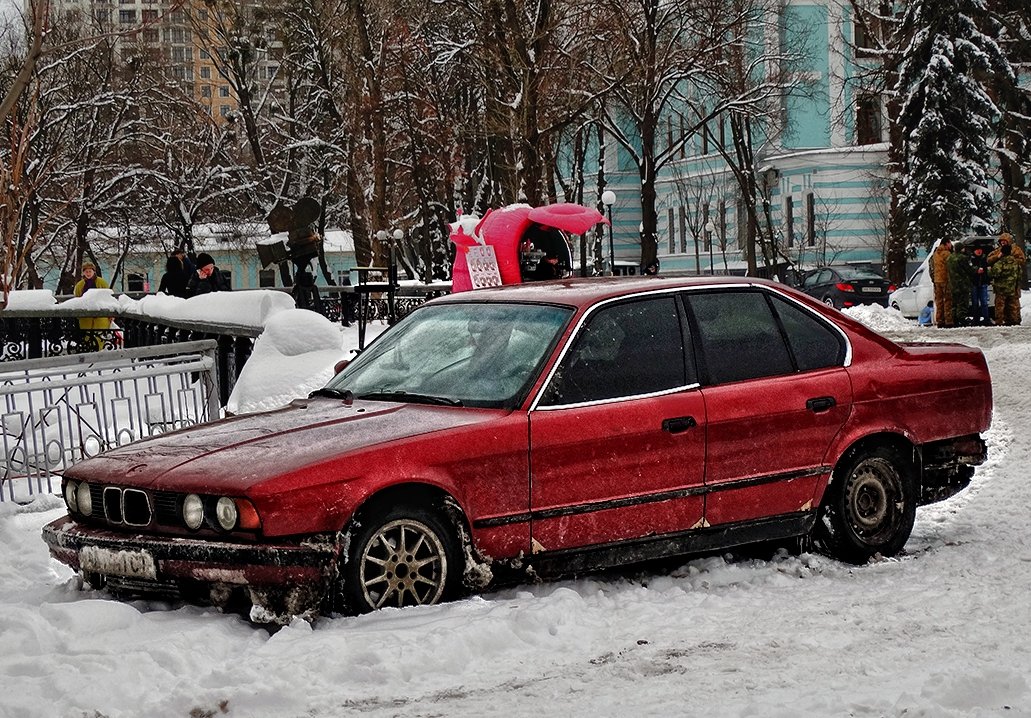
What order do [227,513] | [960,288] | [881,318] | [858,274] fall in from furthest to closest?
Answer: [858,274]
[881,318]
[960,288]
[227,513]

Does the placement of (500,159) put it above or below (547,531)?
above

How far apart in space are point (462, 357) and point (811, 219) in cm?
5426

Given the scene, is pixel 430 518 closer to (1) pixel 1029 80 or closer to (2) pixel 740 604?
(2) pixel 740 604

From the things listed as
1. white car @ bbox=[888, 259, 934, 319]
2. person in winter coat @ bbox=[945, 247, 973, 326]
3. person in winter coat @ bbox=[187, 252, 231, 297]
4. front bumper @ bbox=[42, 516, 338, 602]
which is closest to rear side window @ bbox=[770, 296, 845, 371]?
front bumper @ bbox=[42, 516, 338, 602]

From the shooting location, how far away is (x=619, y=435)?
278 inches

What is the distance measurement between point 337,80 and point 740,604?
44.9 meters

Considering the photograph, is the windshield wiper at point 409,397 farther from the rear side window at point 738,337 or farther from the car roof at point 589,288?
the rear side window at point 738,337

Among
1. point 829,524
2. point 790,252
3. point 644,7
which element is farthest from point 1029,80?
point 829,524

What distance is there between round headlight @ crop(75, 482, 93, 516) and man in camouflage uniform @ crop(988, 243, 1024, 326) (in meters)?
23.0

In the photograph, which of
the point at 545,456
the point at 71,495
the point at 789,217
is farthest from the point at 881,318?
the point at 789,217

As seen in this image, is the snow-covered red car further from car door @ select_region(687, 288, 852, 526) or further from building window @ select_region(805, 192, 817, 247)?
building window @ select_region(805, 192, 817, 247)

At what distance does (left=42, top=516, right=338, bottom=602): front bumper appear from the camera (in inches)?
242

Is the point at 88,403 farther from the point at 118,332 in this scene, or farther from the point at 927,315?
the point at 927,315

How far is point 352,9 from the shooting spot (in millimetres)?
41562
